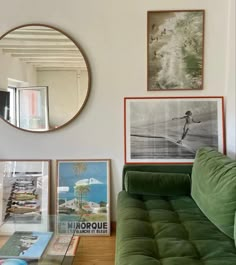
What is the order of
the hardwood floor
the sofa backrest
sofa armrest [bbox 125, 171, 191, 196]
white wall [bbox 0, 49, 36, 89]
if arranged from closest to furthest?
the sofa backrest
the hardwood floor
sofa armrest [bbox 125, 171, 191, 196]
white wall [bbox 0, 49, 36, 89]

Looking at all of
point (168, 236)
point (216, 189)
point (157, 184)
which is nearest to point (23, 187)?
point (157, 184)

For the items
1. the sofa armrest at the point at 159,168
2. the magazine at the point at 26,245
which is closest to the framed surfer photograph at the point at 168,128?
the sofa armrest at the point at 159,168

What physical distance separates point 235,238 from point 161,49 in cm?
167

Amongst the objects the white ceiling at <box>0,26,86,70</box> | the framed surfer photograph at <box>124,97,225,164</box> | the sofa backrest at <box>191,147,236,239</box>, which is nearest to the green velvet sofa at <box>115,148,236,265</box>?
the sofa backrest at <box>191,147,236,239</box>

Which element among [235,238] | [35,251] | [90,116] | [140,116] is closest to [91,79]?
[90,116]

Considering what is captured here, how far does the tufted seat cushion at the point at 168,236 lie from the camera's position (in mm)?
1445

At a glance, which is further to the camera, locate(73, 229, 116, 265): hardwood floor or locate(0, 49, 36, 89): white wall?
locate(0, 49, 36, 89): white wall

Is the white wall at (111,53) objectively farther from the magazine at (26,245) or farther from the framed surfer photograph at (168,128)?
the magazine at (26,245)

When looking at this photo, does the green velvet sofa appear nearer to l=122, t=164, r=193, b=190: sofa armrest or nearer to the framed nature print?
l=122, t=164, r=193, b=190: sofa armrest

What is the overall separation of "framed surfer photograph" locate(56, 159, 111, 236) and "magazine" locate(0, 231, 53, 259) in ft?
1.86

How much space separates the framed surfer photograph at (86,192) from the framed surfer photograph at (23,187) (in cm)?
13

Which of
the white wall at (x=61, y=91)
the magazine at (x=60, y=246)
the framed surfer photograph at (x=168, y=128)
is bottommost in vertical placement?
the magazine at (x=60, y=246)

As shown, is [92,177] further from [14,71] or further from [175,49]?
[175,49]

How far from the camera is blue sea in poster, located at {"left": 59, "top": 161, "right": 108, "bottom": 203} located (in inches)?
108
